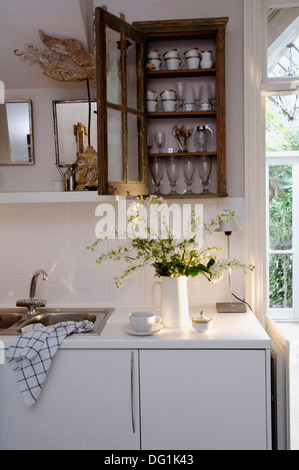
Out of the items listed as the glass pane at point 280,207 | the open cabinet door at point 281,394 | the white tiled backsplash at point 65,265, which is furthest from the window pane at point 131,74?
the glass pane at point 280,207

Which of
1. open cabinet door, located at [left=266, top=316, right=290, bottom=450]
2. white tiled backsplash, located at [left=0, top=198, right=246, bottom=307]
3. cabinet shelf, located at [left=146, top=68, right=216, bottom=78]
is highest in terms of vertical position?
cabinet shelf, located at [left=146, top=68, right=216, bottom=78]

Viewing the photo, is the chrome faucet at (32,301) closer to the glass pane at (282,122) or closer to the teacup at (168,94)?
the teacup at (168,94)

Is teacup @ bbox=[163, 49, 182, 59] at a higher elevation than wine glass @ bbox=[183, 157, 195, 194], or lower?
higher

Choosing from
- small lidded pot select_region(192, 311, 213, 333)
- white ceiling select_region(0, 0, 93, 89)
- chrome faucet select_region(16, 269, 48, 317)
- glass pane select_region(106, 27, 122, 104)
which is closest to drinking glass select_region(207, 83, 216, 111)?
glass pane select_region(106, 27, 122, 104)

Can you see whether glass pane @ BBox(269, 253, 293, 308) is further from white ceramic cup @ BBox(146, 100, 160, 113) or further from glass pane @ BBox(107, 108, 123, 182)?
glass pane @ BBox(107, 108, 123, 182)

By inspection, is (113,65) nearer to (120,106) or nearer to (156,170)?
(120,106)

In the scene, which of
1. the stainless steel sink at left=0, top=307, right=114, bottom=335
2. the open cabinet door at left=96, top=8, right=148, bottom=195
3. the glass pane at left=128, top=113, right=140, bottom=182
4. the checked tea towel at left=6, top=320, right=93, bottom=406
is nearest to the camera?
the checked tea towel at left=6, top=320, right=93, bottom=406

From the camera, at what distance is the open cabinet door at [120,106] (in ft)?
6.36

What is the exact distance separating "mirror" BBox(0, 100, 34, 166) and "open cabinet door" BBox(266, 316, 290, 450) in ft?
5.39

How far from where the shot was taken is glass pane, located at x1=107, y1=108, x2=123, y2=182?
6.56 ft

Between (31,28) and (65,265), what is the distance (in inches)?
50.5

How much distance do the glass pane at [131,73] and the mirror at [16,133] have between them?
645 mm

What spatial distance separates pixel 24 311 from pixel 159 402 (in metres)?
0.94

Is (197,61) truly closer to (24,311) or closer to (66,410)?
(24,311)
